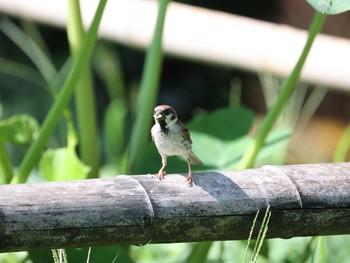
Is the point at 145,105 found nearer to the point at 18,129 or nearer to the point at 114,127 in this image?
the point at 18,129

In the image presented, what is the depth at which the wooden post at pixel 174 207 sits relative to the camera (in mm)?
1519

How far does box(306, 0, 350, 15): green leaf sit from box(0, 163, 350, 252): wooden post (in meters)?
0.33

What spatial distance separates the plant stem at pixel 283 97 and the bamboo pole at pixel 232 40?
694 mm

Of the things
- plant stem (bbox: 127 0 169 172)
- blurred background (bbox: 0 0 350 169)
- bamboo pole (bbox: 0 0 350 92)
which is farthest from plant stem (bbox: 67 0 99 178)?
blurred background (bbox: 0 0 350 169)

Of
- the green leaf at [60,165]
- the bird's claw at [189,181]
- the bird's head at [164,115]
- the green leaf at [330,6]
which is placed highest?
the green leaf at [330,6]

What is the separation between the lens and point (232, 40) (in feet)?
9.71

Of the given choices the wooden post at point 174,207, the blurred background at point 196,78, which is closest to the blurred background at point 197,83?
the blurred background at point 196,78

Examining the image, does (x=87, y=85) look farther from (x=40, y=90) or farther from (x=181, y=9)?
(x=40, y=90)

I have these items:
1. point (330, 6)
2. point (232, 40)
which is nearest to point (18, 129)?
point (330, 6)

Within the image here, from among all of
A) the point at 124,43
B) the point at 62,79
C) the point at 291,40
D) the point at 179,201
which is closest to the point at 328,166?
the point at 179,201

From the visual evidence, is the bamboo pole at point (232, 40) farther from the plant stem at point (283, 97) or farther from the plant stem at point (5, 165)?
the plant stem at point (5, 165)

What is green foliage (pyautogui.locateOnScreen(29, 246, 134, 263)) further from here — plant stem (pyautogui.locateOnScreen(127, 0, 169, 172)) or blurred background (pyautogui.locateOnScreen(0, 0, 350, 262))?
plant stem (pyautogui.locateOnScreen(127, 0, 169, 172))

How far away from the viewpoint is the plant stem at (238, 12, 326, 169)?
81.1 inches

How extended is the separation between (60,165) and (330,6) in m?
0.76
